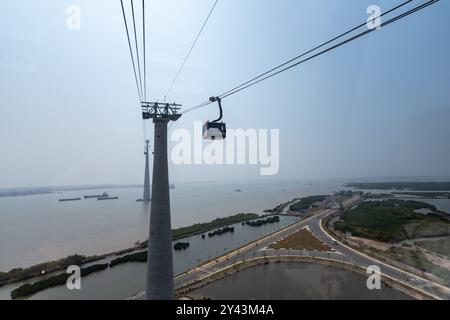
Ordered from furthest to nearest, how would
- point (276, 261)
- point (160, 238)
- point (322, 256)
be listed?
point (322, 256), point (276, 261), point (160, 238)

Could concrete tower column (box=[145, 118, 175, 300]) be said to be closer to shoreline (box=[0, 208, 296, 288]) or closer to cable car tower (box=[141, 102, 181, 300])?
cable car tower (box=[141, 102, 181, 300])

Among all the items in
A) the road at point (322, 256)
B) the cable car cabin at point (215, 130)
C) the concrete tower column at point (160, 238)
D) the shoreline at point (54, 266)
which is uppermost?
the cable car cabin at point (215, 130)

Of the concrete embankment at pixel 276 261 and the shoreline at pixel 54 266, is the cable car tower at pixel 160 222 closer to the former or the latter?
the concrete embankment at pixel 276 261

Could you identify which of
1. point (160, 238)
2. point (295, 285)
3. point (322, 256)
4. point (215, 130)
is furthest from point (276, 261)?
point (215, 130)

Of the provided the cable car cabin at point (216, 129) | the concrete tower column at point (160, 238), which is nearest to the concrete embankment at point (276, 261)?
the concrete tower column at point (160, 238)

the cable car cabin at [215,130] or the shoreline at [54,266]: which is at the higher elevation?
the cable car cabin at [215,130]

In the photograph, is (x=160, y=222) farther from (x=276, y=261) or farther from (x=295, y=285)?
(x=276, y=261)

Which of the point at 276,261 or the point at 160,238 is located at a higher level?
the point at 160,238

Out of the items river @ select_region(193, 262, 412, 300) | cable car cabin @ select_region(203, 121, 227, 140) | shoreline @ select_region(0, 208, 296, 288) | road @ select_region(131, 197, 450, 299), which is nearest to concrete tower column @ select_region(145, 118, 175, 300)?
cable car cabin @ select_region(203, 121, 227, 140)
